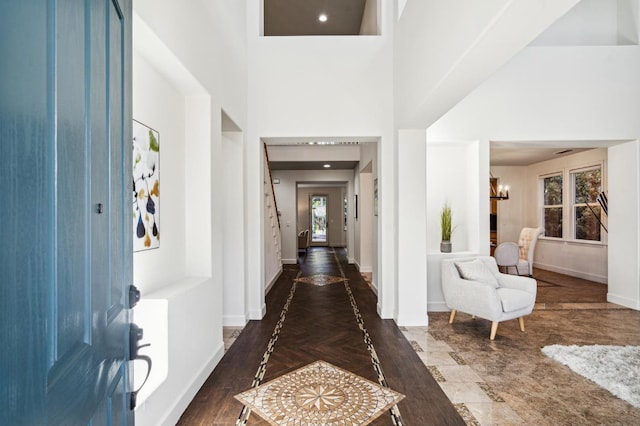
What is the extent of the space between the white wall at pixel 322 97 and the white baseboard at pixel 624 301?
3.38 metres

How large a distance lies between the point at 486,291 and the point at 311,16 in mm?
6401

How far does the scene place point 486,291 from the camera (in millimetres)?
3525

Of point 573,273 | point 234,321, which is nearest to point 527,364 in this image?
point 234,321

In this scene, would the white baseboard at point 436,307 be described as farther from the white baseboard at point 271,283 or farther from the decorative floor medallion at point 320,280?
the white baseboard at point 271,283

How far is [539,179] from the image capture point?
8.02 metres

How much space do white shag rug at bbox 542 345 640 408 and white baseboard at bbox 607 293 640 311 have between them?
1.77 m

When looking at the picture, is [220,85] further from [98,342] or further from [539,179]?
[539,179]

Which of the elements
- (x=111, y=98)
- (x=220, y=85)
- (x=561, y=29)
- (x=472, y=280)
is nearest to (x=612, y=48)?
(x=561, y=29)

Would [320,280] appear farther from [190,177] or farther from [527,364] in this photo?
[190,177]

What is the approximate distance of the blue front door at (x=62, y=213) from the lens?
0.51 metres

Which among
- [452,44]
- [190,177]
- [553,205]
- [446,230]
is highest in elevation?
[452,44]

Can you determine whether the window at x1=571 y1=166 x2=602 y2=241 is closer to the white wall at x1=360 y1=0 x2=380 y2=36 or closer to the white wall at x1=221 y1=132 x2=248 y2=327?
the white wall at x1=360 y1=0 x2=380 y2=36

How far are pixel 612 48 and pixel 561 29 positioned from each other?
74 cm

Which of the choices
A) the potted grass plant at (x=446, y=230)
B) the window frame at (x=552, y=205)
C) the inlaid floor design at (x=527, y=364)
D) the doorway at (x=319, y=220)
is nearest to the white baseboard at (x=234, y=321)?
the inlaid floor design at (x=527, y=364)
